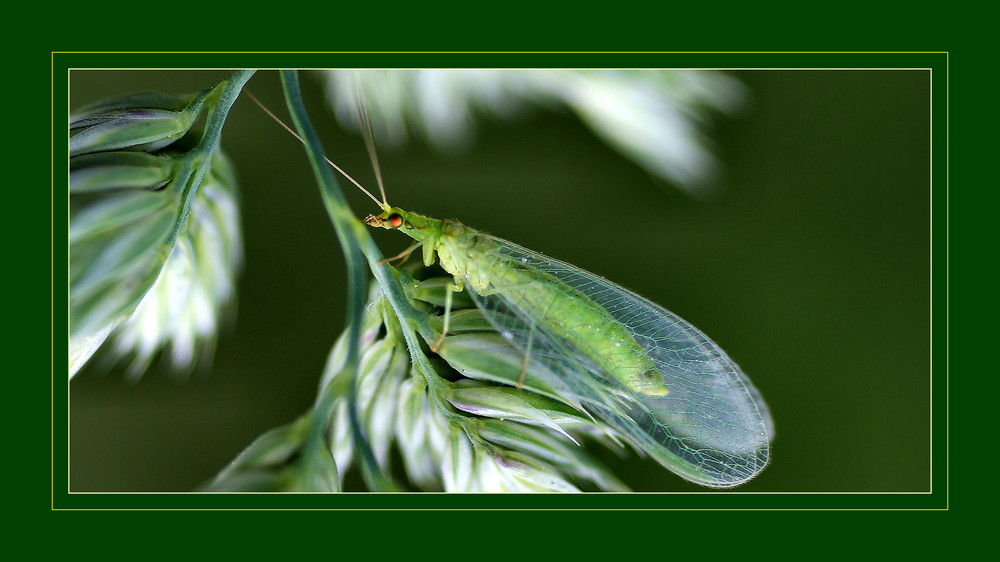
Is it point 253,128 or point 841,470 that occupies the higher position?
point 253,128

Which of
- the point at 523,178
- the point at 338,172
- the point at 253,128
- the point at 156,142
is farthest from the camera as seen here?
the point at 523,178

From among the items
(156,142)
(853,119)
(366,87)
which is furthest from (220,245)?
(853,119)

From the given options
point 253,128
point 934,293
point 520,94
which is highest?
point 520,94

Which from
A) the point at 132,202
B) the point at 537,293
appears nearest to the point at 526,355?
the point at 537,293

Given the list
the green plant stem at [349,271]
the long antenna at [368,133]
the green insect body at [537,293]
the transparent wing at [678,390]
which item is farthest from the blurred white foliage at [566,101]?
the transparent wing at [678,390]

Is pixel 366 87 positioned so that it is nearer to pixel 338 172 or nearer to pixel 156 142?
pixel 338 172

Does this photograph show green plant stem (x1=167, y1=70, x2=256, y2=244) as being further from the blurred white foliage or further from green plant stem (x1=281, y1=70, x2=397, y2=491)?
the blurred white foliage

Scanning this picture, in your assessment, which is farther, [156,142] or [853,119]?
[853,119]

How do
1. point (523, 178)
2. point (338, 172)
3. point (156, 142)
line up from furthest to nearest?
point (523, 178) < point (338, 172) < point (156, 142)
